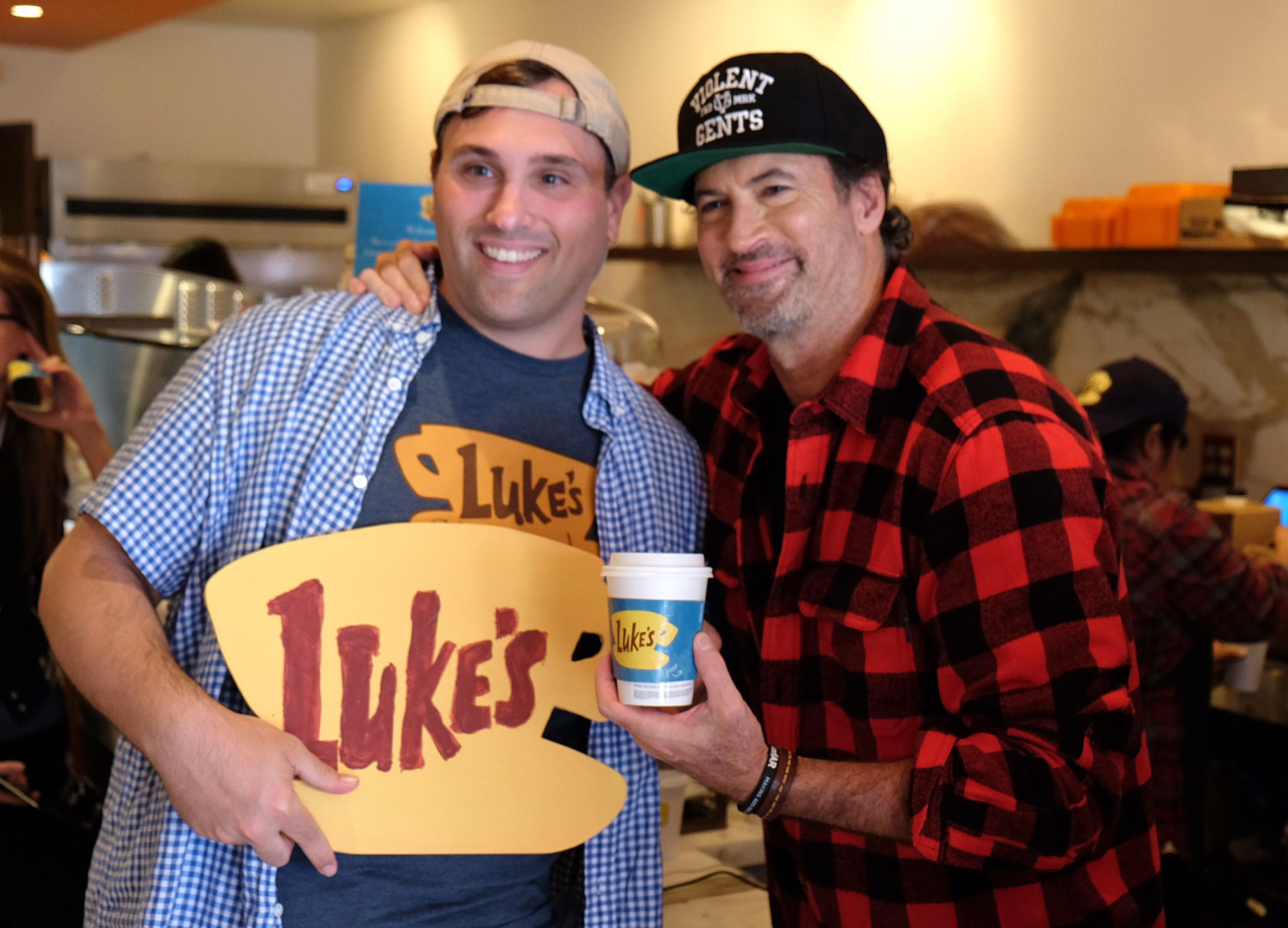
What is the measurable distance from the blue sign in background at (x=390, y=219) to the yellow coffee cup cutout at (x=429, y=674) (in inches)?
48.8

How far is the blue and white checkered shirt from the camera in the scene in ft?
5.06

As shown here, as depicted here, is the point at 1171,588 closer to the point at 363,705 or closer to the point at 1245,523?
the point at 1245,523

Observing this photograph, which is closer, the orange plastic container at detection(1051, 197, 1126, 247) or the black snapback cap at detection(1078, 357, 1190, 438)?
the black snapback cap at detection(1078, 357, 1190, 438)

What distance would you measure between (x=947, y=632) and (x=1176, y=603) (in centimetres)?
223

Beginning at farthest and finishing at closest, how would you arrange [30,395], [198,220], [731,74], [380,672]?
[198,220]
[30,395]
[731,74]
[380,672]

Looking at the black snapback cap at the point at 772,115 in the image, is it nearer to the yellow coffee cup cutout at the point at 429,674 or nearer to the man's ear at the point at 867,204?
the man's ear at the point at 867,204

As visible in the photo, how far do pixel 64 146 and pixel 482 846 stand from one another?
881cm

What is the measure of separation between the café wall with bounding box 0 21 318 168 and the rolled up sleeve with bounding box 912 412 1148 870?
28.9 feet

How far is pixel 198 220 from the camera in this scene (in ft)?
26.5

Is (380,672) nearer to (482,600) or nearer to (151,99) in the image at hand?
(482,600)

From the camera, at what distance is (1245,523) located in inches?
160

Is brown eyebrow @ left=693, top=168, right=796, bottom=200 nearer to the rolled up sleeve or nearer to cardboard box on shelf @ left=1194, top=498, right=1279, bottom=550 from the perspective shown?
the rolled up sleeve

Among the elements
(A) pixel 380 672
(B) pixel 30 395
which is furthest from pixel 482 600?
(B) pixel 30 395


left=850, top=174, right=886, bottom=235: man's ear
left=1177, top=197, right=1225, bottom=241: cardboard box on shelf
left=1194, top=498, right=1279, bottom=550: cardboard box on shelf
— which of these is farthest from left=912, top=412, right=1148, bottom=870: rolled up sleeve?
left=1177, top=197, right=1225, bottom=241: cardboard box on shelf
